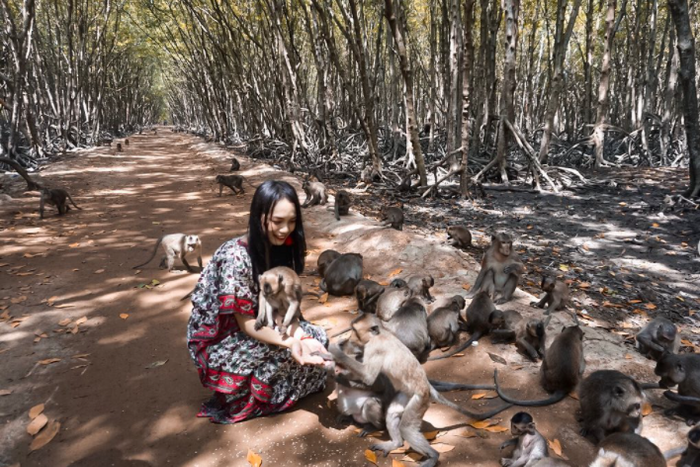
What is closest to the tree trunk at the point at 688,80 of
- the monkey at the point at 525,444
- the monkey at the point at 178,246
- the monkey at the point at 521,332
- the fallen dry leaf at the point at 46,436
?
the monkey at the point at 521,332

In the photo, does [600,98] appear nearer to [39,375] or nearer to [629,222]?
[629,222]

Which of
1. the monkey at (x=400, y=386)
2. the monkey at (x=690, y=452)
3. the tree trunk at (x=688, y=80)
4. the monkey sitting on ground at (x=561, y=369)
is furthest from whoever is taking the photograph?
the tree trunk at (x=688, y=80)

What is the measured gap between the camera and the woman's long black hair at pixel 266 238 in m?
2.89

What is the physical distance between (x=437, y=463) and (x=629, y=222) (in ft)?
26.5

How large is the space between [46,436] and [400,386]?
2718mm

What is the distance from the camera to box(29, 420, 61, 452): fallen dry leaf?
3065 mm

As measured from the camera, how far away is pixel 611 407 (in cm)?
286

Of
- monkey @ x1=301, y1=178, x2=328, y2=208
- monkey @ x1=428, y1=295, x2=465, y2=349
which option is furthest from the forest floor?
monkey @ x1=301, y1=178, x2=328, y2=208

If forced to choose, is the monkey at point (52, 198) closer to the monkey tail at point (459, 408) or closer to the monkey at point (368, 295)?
the monkey at point (368, 295)

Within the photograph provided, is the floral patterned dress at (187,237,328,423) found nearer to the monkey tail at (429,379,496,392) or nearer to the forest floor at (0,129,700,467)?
the forest floor at (0,129,700,467)

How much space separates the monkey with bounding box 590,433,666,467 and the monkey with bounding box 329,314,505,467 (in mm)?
864

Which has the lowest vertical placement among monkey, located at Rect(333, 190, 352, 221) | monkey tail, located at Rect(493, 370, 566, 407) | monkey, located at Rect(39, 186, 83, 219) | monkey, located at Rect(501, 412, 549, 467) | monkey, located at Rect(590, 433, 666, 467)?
monkey tail, located at Rect(493, 370, 566, 407)

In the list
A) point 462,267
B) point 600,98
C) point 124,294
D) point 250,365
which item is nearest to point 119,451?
point 250,365

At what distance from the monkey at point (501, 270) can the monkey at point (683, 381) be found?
6.14 ft
